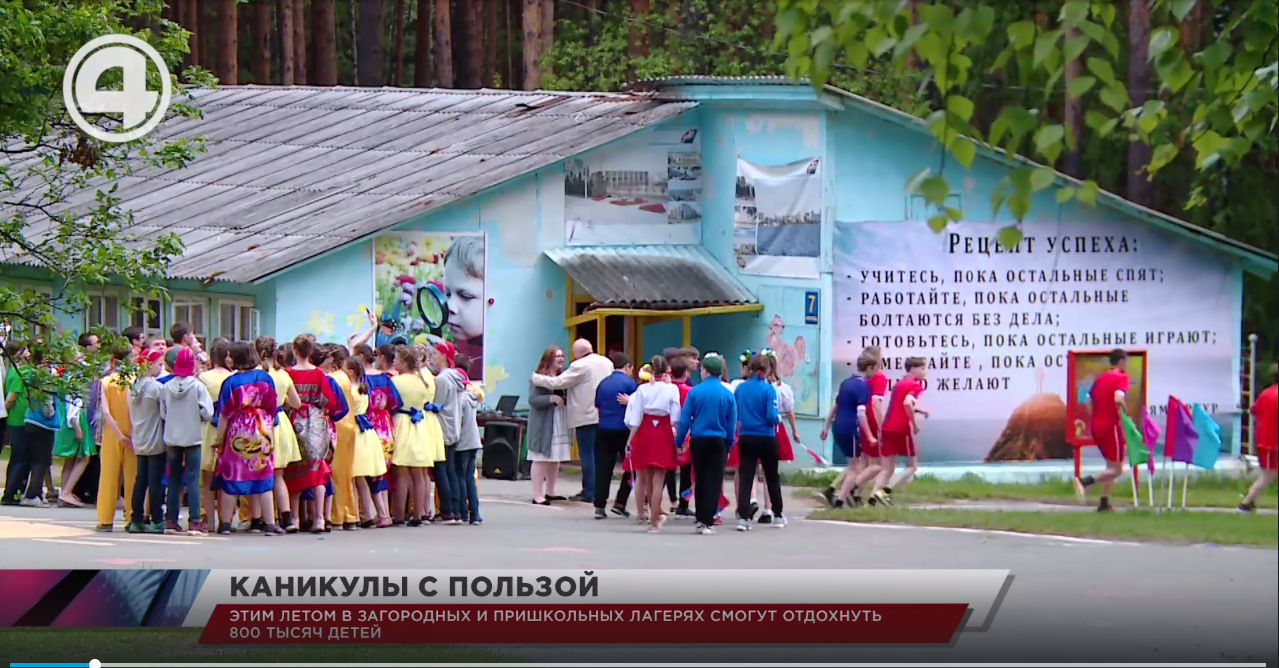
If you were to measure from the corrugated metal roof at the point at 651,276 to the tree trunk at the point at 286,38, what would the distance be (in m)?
13.4

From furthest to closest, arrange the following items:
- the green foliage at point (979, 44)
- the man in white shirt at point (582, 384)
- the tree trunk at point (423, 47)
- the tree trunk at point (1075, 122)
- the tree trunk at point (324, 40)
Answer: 1. the tree trunk at point (423, 47)
2. the tree trunk at point (324, 40)
3. the tree trunk at point (1075, 122)
4. the man in white shirt at point (582, 384)
5. the green foliage at point (979, 44)

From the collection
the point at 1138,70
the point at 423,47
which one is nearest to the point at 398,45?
the point at 423,47

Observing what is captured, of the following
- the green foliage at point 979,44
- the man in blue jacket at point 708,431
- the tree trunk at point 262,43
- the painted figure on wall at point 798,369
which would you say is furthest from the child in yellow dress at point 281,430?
the tree trunk at point 262,43

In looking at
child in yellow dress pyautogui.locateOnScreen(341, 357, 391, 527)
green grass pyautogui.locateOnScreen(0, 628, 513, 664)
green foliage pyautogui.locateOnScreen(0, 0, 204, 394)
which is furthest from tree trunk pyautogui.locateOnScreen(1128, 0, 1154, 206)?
green grass pyautogui.locateOnScreen(0, 628, 513, 664)

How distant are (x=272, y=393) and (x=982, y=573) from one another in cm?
551

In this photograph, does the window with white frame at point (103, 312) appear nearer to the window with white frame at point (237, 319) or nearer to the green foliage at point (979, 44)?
the window with white frame at point (237, 319)

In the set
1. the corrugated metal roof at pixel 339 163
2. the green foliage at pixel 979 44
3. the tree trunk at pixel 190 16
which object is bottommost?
the green foliage at pixel 979 44

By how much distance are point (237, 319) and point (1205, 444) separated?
10.4m

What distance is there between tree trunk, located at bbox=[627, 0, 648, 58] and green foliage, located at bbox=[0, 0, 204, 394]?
21309 millimetres

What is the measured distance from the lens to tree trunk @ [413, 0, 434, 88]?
35.2 m

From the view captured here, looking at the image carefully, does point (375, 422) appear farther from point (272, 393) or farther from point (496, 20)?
point (496, 20)

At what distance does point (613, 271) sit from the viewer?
20.5m

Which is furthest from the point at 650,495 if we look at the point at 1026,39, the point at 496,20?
the point at 496,20

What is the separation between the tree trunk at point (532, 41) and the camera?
33.2 meters
